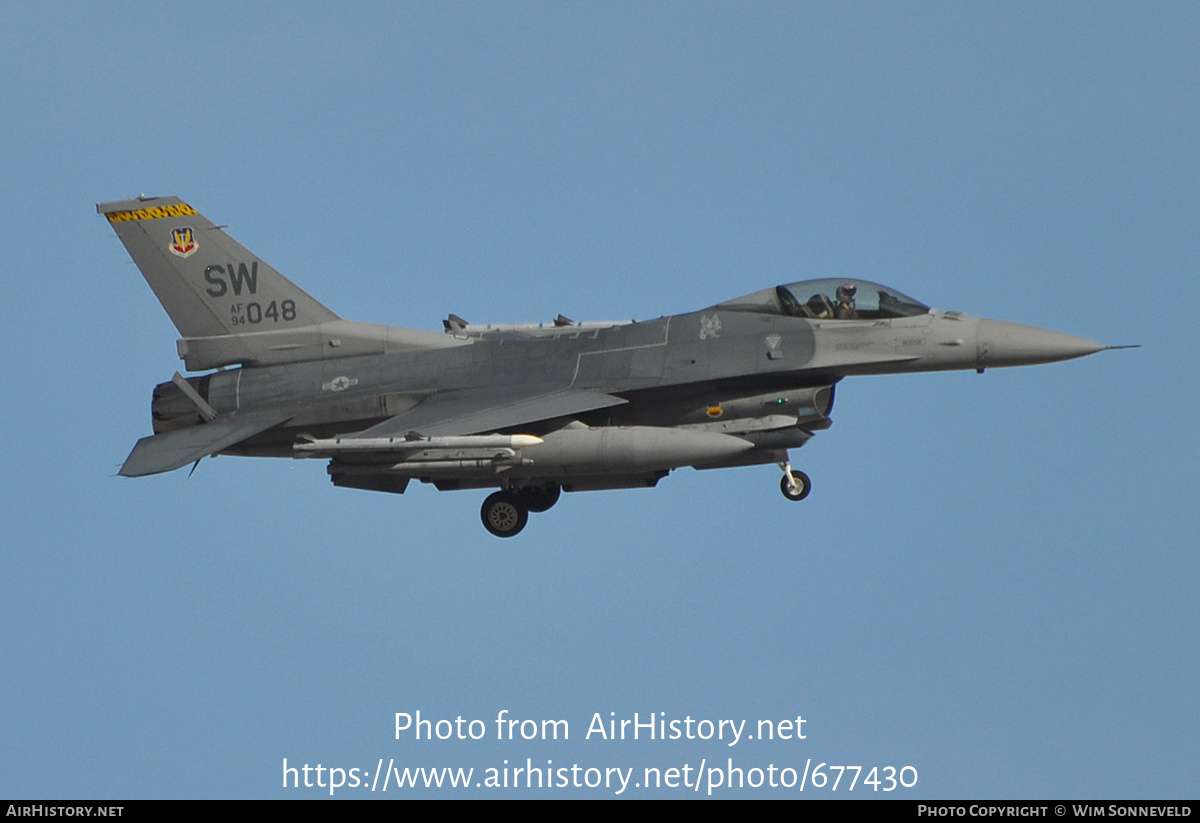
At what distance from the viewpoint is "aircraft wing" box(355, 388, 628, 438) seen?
65.3 feet

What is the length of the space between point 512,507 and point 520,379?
4.61 feet

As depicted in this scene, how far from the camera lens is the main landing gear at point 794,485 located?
20609 millimetres

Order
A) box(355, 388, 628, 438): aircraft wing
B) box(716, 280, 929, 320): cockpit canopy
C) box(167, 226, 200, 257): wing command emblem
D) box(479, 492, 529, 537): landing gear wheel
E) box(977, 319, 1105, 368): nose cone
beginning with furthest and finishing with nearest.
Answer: box(167, 226, 200, 257): wing command emblem, box(479, 492, 529, 537): landing gear wheel, box(716, 280, 929, 320): cockpit canopy, box(977, 319, 1105, 368): nose cone, box(355, 388, 628, 438): aircraft wing

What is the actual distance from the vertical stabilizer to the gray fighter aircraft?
2cm

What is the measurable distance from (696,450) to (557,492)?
2.36 m

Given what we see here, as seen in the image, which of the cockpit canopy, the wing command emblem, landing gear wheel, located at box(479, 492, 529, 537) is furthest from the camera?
the wing command emblem

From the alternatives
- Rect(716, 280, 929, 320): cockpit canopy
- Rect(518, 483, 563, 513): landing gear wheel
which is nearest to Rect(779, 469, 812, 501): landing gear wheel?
Rect(716, 280, 929, 320): cockpit canopy

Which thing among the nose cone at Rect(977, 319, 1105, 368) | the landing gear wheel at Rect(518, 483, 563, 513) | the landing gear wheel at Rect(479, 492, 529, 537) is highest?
the nose cone at Rect(977, 319, 1105, 368)

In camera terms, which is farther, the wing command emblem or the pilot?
the wing command emblem

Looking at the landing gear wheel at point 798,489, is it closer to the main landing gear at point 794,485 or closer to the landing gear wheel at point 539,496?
the main landing gear at point 794,485

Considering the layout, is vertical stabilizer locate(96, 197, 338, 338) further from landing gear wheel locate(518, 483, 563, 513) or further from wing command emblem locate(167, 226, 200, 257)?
landing gear wheel locate(518, 483, 563, 513)

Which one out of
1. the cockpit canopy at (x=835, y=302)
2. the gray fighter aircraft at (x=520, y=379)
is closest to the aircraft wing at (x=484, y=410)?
the gray fighter aircraft at (x=520, y=379)

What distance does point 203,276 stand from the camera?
2191cm

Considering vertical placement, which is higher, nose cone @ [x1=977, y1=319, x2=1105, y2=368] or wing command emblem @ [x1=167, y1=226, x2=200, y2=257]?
wing command emblem @ [x1=167, y1=226, x2=200, y2=257]
